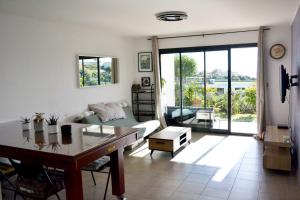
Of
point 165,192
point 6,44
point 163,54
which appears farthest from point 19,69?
point 163,54

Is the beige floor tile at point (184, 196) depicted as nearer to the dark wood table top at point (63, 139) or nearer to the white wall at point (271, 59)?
the dark wood table top at point (63, 139)

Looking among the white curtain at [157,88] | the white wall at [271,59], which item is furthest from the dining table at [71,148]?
the white wall at [271,59]

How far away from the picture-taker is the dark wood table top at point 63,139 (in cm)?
234

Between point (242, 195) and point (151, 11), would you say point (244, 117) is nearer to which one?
point (242, 195)

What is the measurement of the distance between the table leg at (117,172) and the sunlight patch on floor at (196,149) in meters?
1.66

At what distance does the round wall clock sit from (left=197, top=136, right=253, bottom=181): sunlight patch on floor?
176 cm

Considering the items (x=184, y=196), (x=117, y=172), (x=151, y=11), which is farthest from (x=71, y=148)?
(x=151, y=11)

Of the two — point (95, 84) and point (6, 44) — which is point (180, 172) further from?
point (6, 44)

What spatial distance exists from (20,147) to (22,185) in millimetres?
422

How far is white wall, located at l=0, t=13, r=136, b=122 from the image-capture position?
3.76m

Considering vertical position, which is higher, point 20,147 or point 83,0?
point 83,0

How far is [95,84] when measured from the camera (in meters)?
5.48

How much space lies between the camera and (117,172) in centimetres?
290

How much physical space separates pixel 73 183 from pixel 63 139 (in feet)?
1.98
